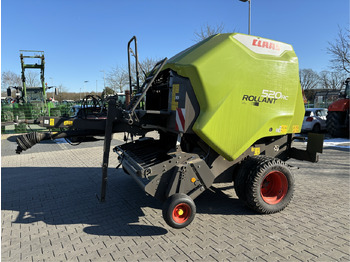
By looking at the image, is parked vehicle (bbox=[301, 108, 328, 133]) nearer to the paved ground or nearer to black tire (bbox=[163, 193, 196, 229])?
the paved ground

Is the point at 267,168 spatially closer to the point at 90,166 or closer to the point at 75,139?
the point at 75,139

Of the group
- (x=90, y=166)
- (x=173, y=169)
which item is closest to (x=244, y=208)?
(x=173, y=169)

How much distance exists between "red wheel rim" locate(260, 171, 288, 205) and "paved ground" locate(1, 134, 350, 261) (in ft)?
0.84

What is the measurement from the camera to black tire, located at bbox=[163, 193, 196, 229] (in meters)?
3.25

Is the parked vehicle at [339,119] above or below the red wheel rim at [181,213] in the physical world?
above

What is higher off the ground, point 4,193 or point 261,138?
point 261,138

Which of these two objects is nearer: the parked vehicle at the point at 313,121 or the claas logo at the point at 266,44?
the claas logo at the point at 266,44

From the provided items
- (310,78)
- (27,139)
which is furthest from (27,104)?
(310,78)

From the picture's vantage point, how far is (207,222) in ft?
12.3

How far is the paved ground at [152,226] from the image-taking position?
9.84 feet

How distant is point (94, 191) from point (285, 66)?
4.09m

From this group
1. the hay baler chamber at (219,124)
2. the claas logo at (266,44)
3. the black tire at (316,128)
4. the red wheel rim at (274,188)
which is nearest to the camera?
the hay baler chamber at (219,124)

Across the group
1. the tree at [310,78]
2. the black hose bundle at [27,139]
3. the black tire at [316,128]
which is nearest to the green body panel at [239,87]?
the black hose bundle at [27,139]

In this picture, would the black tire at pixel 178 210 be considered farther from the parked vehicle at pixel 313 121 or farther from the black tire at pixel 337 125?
the parked vehicle at pixel 313 121
